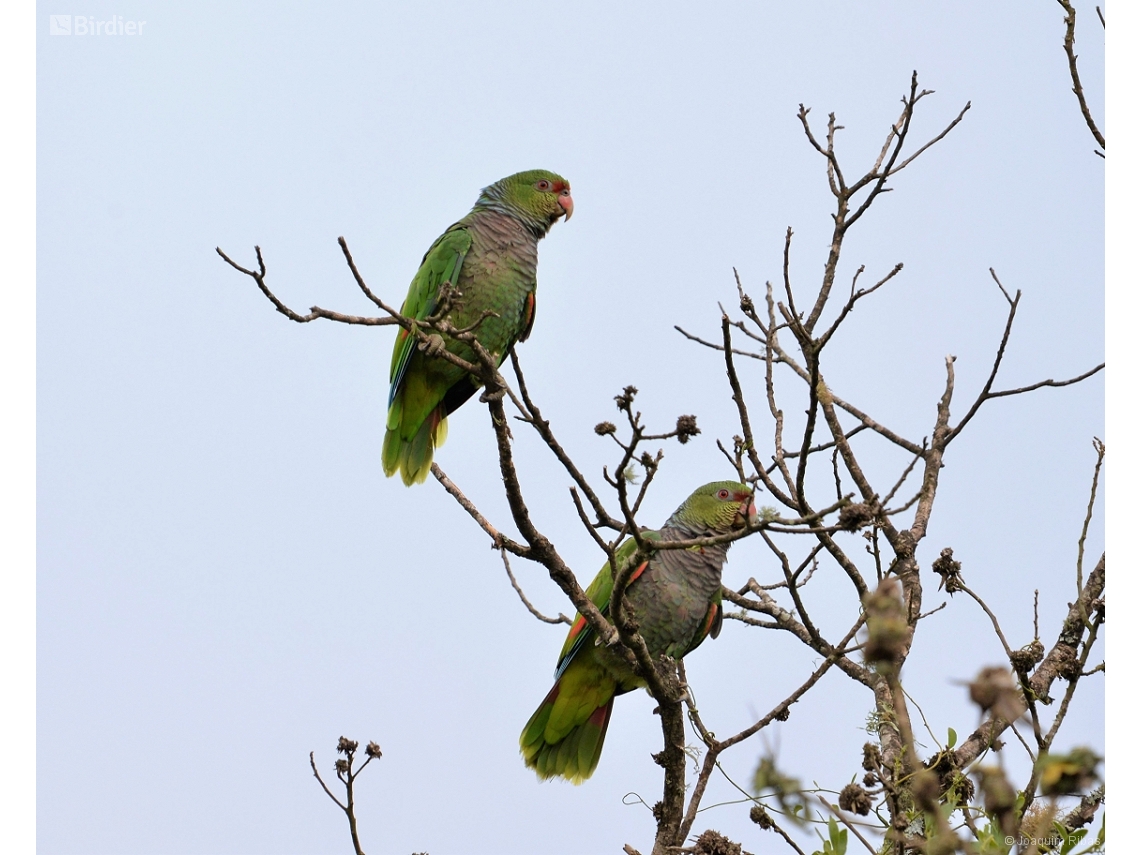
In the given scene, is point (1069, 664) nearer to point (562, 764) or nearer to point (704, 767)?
point (704, 767)

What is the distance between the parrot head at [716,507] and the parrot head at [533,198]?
1771mm

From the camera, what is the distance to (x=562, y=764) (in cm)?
543

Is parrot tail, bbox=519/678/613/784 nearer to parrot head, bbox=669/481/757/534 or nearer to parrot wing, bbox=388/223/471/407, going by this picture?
parrot head, bbox=669/481/757/534

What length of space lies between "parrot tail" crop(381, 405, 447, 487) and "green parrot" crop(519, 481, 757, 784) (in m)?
1.12

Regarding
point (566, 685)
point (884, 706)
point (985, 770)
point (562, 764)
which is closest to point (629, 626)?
point (884, 706)

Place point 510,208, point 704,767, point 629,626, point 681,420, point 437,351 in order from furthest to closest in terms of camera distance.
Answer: point 510,208, point 437,351, point 704,767, point 629,626, point 681,420

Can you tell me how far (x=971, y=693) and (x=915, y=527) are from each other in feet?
12.6

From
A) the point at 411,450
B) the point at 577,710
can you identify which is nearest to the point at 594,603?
the point at 577,710

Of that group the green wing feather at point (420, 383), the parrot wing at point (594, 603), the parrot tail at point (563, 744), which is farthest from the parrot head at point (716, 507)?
the green wing feather at point (420, 383)

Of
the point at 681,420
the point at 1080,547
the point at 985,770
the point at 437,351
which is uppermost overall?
the point at 437,351

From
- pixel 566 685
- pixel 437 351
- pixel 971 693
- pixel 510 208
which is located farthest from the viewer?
pixel 510 208

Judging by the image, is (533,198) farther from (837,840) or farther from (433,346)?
(837,840)

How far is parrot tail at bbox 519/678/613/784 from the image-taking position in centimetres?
538

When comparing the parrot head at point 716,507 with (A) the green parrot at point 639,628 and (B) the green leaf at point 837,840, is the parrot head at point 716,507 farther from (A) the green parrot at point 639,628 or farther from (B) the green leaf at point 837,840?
(B) the green leaf at point 837,840
